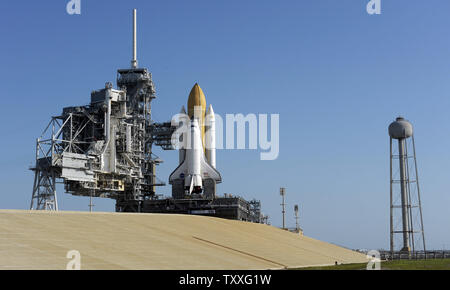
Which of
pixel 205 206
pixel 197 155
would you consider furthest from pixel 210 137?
pixel 205 206

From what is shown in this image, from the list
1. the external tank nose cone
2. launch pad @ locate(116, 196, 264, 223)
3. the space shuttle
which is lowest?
launch pad @ locate(116, 196, 264, 223)

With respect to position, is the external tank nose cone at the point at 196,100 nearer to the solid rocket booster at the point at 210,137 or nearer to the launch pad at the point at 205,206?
the solid rocket booster at the point at 210,137

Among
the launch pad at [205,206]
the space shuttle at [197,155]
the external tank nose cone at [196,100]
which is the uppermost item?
the external tank nose cone at [196,100]

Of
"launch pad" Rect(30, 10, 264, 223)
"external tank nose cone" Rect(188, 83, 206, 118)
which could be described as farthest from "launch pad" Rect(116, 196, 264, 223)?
"external tank nose cone" Rect(188, 83, 206, 118)

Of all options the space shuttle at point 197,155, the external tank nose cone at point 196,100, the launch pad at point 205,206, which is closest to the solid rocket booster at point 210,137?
the space shuttle at point 197,155

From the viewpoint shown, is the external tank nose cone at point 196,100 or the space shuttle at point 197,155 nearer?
the space shuttle at point 197,155

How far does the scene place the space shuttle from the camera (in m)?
83.3

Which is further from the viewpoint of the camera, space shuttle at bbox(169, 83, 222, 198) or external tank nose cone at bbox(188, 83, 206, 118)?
external tank nose cone at bbox(188, 83, 206, 118)

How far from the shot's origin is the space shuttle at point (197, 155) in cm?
8331

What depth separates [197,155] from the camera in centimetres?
8381

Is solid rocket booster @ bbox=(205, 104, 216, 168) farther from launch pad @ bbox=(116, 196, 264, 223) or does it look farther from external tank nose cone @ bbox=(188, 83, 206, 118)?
launch pad @ bbox=(116, 196, 264, 223)

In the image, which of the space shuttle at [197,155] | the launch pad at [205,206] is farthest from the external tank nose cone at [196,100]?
the launch pad at [205,206]

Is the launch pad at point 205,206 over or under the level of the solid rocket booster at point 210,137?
under
